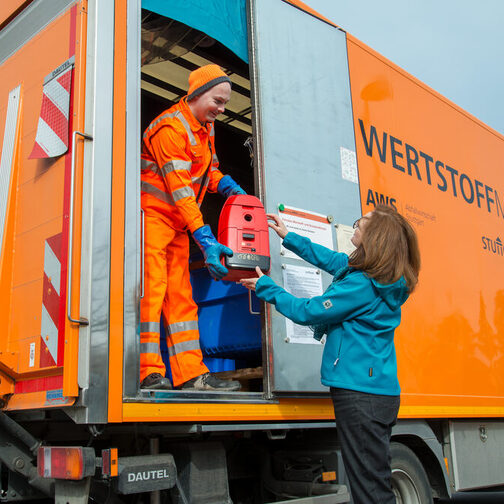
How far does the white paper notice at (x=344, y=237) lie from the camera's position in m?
3.79

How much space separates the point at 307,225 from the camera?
3.62 metres

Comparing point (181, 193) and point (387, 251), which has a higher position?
point (181, 193)

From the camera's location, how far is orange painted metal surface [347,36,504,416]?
4227 millimetres

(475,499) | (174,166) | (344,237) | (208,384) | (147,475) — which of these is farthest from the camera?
(475,499)

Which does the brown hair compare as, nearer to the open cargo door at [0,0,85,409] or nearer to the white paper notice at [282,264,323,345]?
the white paper notice at [282,264,323,345]

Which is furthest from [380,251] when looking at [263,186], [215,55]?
[215,55]

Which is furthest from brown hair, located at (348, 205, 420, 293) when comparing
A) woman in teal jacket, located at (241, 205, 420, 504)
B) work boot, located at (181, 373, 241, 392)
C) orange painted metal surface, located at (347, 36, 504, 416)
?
orange painted metal surface, located at (347, 36, 504, 416)

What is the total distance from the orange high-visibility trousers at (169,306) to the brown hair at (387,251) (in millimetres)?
1018

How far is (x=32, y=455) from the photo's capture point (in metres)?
2.85

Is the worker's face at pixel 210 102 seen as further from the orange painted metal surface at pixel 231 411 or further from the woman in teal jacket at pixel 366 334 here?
the orange painted metal surface at pixel 231 411

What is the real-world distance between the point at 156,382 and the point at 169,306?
0.60m

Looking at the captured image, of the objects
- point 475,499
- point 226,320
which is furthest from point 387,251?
point 475,499

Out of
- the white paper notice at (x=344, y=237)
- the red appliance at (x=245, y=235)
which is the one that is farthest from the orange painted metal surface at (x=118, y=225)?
the white paper notice at (x=344, y=237)

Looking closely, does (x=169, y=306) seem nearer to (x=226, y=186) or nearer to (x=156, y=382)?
(x=156, y=382)
